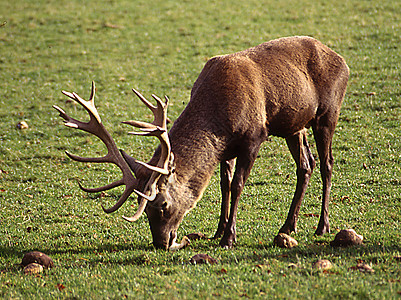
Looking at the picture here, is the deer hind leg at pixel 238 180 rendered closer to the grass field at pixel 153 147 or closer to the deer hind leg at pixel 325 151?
the grass field at pixel 153 147

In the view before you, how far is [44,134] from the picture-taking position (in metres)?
13.2

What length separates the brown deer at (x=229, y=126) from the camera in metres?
6.47

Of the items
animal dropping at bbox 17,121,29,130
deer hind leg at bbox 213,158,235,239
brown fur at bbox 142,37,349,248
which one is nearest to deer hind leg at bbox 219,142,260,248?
brown fur at bbox 142,37,349,248

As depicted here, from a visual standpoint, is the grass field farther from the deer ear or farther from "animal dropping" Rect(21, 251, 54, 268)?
the deer ear

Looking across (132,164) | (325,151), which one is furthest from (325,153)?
(132,164)

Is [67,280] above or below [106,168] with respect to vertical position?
above

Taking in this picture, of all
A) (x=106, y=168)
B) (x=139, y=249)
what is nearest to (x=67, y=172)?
(x=106, y=168)

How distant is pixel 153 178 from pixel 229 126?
1222 mm

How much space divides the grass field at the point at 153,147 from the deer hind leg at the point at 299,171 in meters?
0.25

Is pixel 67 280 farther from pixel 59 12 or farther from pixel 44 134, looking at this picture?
pixel 59 12

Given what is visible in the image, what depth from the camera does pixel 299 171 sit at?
26.0 feet

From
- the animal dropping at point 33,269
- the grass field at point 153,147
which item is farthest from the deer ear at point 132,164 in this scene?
the animal dropping at point 33,269

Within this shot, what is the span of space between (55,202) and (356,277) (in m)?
6.04

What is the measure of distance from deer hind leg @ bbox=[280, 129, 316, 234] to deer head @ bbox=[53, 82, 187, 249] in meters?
1.64
